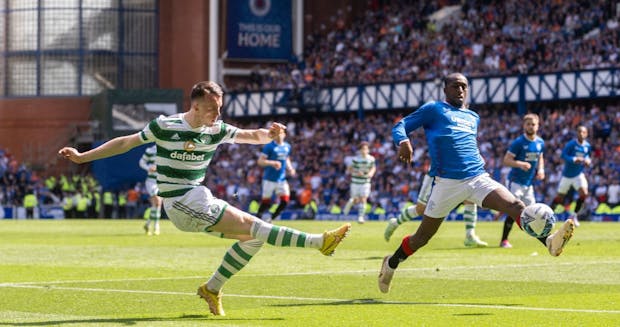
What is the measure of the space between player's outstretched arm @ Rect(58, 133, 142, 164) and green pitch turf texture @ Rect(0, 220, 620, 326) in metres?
1.41

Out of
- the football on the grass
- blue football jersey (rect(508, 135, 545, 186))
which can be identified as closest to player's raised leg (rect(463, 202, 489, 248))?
blue football jersey (rect(508, 135, 545, 186))

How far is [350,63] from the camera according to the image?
60625 mm

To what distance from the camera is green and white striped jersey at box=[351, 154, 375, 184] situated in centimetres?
3847

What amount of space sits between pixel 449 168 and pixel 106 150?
160 inches

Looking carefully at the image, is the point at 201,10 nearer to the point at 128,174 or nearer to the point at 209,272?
the point at 128,174

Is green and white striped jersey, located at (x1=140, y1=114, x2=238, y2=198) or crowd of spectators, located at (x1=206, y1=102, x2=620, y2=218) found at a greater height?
green and white striped jersey, located at (x1=140, y1=114, x2=238, y2=198)

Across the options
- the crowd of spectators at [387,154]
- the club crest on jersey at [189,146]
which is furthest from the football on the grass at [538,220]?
the crowd of spectators at [387,154]

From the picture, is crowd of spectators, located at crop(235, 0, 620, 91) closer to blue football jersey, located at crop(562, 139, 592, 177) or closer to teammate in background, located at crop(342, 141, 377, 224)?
teammate in background, located at crop(342, 141, 377, 224)

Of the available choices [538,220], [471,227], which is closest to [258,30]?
[471,227]

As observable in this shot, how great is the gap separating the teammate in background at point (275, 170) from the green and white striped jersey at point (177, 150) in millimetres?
19581

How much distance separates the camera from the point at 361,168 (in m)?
38.6

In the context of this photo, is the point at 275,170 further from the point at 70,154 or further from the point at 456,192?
the point at 70,154

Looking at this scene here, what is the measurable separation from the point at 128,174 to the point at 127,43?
12713 mm

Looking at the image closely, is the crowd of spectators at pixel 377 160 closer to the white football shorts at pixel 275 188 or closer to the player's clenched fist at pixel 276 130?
the white football shorts at pixel 275 188
